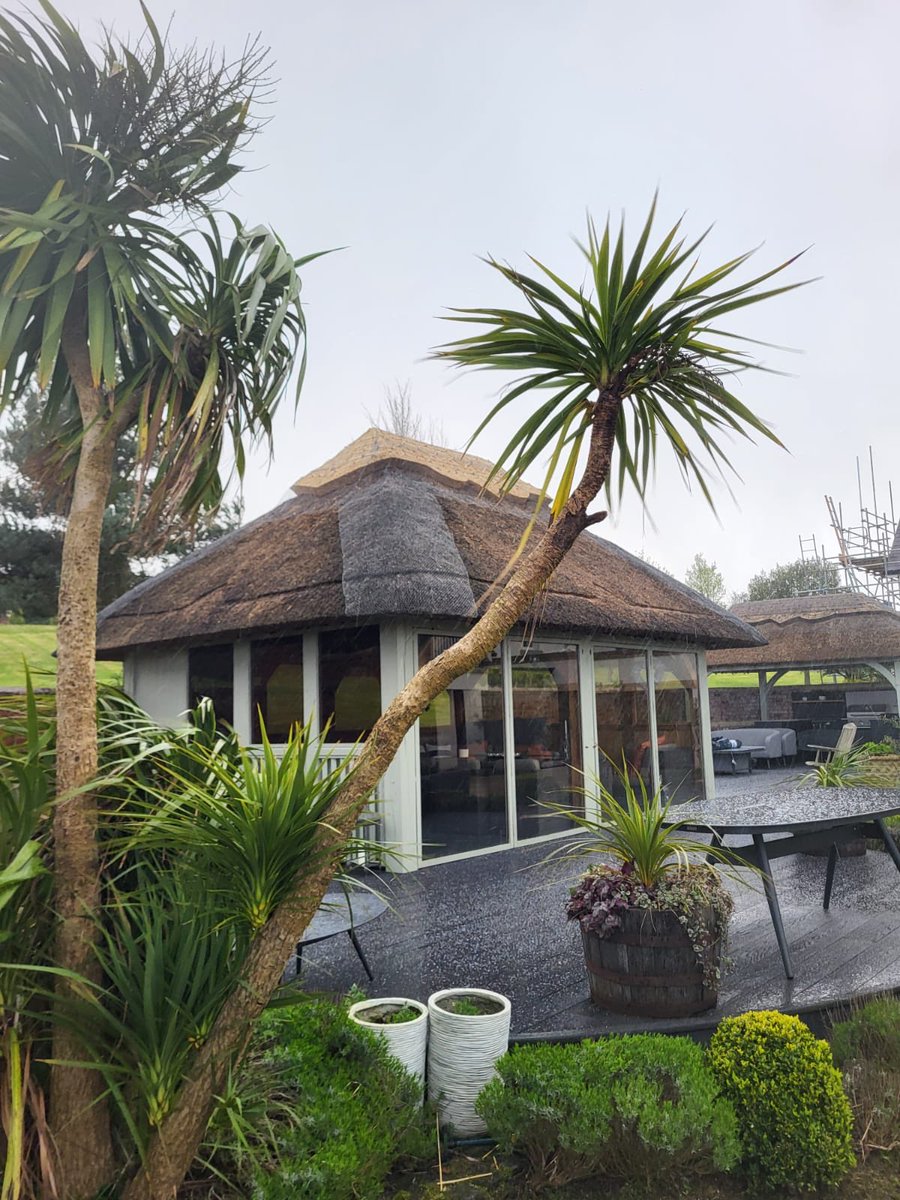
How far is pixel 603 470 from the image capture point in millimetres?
2369

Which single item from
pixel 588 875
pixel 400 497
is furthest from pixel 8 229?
pixel 400 497

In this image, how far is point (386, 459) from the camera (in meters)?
9.59

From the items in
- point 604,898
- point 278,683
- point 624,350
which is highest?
point 624,350

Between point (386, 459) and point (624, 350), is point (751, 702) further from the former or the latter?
point (624, 350)

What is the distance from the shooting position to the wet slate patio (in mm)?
3475

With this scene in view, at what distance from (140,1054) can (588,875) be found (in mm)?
2287

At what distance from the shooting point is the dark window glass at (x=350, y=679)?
7.01m

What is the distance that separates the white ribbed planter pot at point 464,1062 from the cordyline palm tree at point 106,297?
3.76ft

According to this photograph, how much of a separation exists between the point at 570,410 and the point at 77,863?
6.77ft

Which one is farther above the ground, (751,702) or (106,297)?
(106,297)

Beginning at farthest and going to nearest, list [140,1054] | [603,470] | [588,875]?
[588,875], [603,470], [140,1054]

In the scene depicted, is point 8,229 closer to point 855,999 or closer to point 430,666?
point 430,666

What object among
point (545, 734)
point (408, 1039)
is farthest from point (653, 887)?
point (545, 734)

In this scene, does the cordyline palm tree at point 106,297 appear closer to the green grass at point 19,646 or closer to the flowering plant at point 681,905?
the flowering plant at point 681,905
